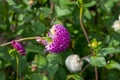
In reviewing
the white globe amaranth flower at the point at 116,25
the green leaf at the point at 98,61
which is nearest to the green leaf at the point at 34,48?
the green leaf at the point at 98,61

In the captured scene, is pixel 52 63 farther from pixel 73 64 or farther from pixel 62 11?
pixel 62 11

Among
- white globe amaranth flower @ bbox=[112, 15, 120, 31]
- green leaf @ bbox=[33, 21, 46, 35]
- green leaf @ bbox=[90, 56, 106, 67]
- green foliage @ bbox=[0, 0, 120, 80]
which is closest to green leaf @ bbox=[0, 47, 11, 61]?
green foliage @ bbox=[0, 0, 120, 80]

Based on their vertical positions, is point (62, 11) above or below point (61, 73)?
above

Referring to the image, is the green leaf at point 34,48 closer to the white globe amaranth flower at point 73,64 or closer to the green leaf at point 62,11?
the white globe amaranth flower at point 73,64

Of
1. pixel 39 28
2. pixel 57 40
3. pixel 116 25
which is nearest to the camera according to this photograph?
pixel 57 40

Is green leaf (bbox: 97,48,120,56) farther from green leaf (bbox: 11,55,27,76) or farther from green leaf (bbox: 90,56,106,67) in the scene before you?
green leaf (bbox: 11,55,27,76)

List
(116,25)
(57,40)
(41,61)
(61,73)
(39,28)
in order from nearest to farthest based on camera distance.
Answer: (57,40), (41,61), (61,73), (39,28), (116,25)

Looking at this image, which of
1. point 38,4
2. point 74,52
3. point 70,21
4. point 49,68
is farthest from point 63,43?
point 38,4

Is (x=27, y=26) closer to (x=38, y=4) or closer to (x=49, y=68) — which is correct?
(x=38, y=4)

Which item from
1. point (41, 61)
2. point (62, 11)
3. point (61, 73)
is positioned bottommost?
point (61, 73)

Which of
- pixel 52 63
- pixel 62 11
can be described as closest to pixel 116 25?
pixel 62 11
